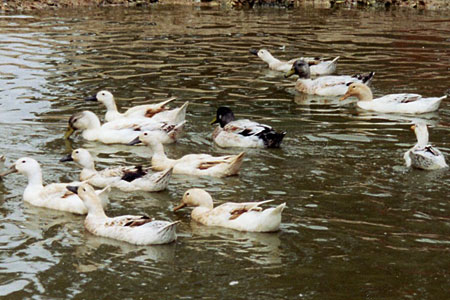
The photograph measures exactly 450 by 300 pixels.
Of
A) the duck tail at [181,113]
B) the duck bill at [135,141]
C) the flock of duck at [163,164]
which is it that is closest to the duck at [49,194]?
the flock of duck at [163,164]

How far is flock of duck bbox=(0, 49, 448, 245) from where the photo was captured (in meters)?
9.65

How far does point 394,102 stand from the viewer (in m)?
16.2

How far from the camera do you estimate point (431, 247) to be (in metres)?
9.15

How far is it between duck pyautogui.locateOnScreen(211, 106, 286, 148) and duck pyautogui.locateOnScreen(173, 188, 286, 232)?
3.08 meters

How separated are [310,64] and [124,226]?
11853 millimetres

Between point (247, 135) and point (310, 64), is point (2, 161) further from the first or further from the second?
point (310, 64)

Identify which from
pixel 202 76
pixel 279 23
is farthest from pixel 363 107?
pixel 279 23

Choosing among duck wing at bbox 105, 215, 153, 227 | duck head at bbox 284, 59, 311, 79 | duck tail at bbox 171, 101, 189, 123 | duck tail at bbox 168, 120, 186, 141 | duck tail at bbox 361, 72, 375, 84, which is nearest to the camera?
duck wing at bbox 105, 215, 153, 227

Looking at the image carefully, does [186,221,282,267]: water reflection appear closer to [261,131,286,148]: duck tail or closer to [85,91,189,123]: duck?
[261,131,286,148]: duck tail

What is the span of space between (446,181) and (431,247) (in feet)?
8.55

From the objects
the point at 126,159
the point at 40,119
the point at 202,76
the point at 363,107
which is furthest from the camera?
the point at 202,76

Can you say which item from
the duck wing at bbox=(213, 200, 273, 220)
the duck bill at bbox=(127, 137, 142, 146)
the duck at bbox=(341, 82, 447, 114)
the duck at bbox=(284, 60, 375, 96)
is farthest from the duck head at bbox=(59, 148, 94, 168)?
the duck at bbox=(284, 60, 375, 96)

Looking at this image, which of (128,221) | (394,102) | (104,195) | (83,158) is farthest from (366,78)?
(128,221)

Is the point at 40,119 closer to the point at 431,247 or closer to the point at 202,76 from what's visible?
the point at 202,76
